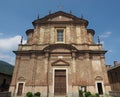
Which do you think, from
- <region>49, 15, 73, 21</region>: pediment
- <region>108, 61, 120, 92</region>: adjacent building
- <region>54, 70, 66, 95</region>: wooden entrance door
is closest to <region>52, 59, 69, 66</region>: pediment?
<region>54, 70, 66, 95</region>: wooden entrance door

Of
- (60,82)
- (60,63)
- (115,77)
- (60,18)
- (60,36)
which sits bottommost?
(60,82)

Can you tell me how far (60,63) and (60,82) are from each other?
2.61 meters

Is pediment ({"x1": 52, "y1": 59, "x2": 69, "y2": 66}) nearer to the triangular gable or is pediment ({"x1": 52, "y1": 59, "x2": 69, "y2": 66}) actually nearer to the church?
the church

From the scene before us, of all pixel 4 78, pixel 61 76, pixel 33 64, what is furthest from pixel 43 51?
pixel 4 78

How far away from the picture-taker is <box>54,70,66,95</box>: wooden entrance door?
61.1ft

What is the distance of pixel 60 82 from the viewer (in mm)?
19172

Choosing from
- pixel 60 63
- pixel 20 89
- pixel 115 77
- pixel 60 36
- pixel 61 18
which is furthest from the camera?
pixel 115 77

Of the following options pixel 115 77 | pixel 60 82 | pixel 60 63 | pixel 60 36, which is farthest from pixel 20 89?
pixel 115 77

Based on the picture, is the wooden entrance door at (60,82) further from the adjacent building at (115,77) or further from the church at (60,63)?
the adjacent building at (115,77)

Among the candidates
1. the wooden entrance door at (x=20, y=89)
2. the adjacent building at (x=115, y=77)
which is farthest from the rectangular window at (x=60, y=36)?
the adjacent building at (x=115, y=77)

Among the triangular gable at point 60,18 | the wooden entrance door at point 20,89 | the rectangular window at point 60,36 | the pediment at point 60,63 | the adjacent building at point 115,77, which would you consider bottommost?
the wooden entrance door at point 20,89

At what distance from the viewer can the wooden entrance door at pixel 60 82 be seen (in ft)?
61.1

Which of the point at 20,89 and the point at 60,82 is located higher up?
the point at 60,82

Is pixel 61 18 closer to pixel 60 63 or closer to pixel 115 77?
pixel 60 63
